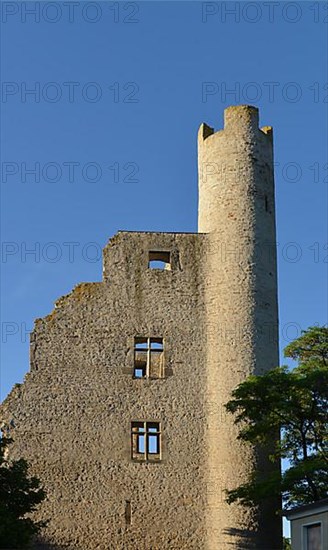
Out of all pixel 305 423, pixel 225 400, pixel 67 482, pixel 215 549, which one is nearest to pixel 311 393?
pixel 305 423

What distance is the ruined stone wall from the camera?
32.2 m

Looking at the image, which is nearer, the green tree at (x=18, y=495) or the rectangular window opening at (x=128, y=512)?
the green tree at (x=18, y=495)

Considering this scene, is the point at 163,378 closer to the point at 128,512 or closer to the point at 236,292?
the point at 236,292

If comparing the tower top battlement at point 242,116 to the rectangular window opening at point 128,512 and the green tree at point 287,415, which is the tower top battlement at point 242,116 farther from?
the rectangular window opening at point 128,512

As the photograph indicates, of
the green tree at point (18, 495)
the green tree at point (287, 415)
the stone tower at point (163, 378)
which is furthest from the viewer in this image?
the stone tower at point (163, 378)

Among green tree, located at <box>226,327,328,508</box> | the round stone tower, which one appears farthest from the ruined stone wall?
green tree, located at <box>226,327,328,508</box>

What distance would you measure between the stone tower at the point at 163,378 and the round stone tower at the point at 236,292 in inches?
1.8

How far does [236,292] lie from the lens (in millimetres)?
34312

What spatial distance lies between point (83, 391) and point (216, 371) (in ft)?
14.4

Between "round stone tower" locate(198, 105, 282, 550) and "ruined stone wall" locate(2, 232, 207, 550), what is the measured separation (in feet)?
1.73

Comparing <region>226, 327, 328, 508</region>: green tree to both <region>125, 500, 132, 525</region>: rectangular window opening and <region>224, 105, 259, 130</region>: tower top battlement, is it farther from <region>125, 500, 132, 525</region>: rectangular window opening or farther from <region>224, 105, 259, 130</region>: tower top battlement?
<region>224, 105, 259, 130</region>: tower top battlement

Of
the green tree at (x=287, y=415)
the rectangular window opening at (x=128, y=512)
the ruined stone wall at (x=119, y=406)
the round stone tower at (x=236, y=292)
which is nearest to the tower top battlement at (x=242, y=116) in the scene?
the round stone tower at (x=236, y=292)

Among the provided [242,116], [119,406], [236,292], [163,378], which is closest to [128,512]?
[119,406]

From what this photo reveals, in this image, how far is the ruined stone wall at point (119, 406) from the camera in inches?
1266
